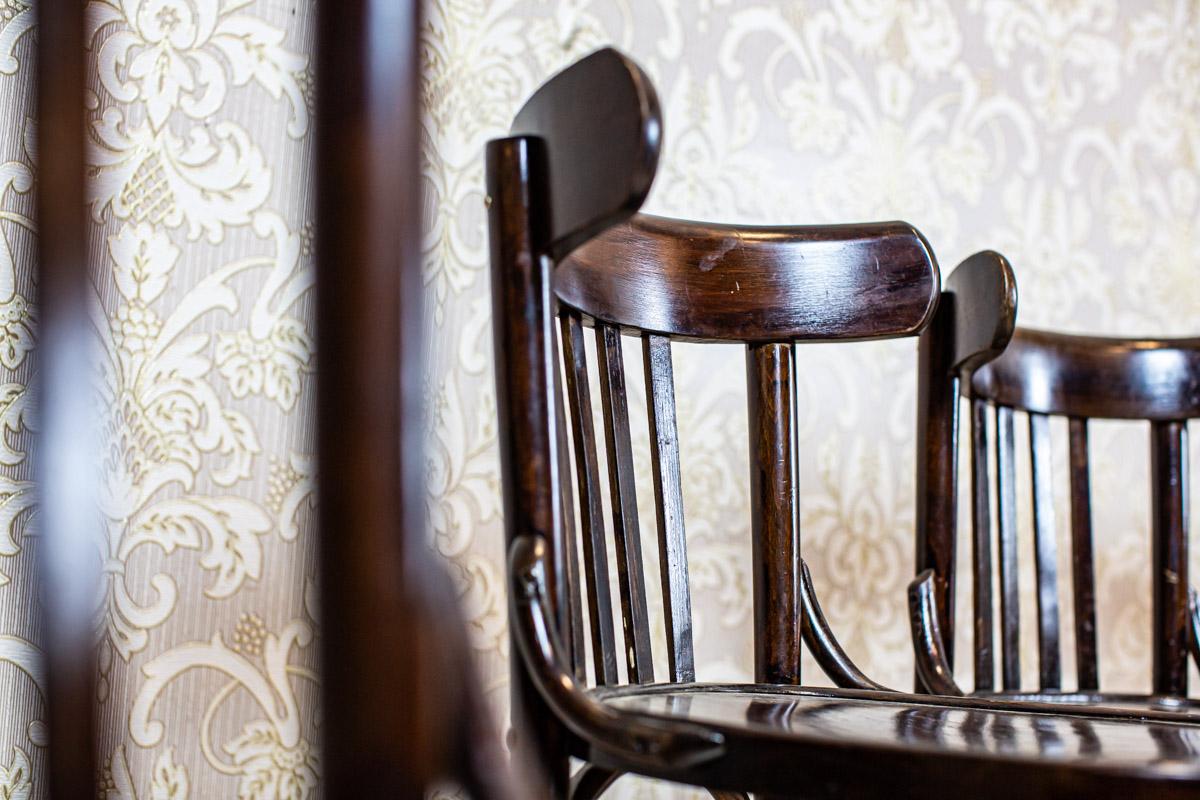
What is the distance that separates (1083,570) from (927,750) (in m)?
0.70

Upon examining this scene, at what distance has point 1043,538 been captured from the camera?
40.8 inches

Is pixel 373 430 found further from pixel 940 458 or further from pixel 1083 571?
pixel 1083 571

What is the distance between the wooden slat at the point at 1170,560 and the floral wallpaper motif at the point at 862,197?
32cm

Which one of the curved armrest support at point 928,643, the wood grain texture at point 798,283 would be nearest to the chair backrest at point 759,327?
the wood grain texture at point 798,283

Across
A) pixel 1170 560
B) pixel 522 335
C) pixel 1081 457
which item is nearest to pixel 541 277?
pixel 522 335

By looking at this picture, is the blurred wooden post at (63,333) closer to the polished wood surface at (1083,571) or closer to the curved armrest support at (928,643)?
the curved armrest support at (928,643)

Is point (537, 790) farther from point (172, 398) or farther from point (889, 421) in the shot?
point (889, 421)

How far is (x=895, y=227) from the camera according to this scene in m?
0.80

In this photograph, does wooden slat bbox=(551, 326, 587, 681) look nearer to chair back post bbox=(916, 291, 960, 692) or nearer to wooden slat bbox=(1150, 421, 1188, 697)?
chair back post bbox=(916, 291, 960, 692)

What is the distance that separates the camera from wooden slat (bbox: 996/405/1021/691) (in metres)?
1.00

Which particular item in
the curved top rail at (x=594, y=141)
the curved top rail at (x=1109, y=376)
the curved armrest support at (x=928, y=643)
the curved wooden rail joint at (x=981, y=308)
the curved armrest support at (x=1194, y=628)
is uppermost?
the curved top rail at (x=594, y=141)

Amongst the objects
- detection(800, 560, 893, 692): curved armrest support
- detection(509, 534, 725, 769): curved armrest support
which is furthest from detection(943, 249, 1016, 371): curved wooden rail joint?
detection(509, 534, 725, 769): curved armrest support

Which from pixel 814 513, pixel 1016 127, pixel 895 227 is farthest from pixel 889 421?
pixel 895 227

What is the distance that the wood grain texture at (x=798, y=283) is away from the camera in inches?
30.5
